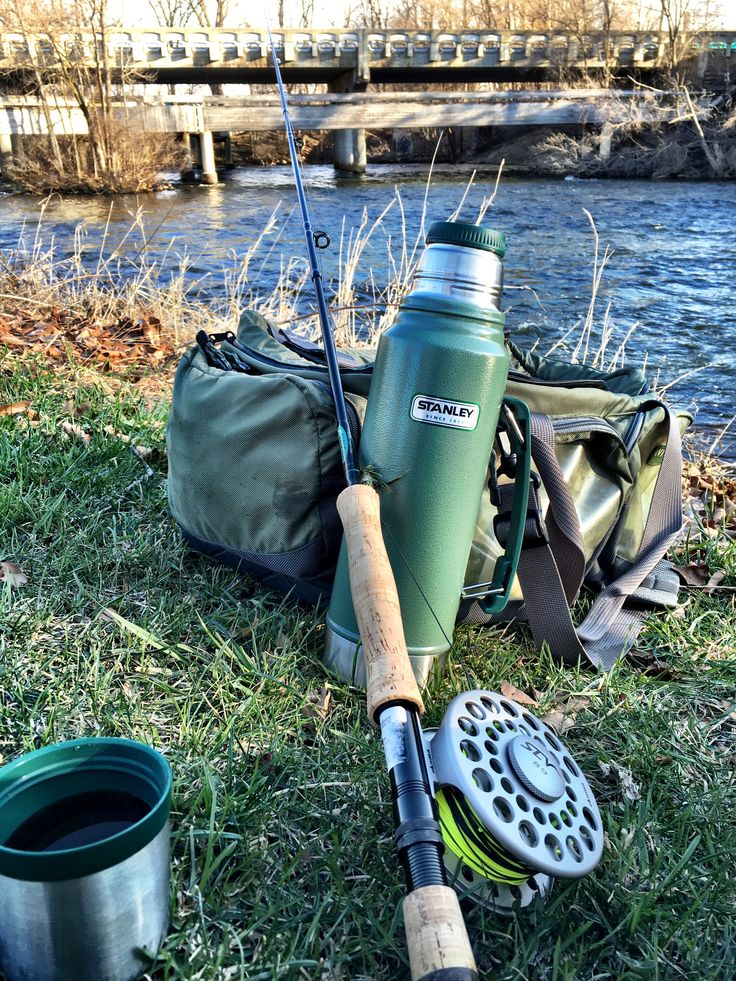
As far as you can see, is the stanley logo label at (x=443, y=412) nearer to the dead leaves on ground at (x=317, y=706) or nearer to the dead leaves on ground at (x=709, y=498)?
the dead leaves on ground at (x=317, y=706)

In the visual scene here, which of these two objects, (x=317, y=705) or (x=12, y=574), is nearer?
(x=317, y=705)

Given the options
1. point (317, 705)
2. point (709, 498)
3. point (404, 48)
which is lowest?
point (709, 498)

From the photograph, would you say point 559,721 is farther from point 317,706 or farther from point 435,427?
point 435,427

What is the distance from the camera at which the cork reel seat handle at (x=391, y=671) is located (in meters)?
0.99

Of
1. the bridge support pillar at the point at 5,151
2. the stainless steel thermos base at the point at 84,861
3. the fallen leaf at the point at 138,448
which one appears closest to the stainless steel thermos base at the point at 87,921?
the stainless steel thermos base at the point at 84,861

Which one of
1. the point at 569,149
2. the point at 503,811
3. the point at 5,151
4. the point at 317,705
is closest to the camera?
the point at 503,811

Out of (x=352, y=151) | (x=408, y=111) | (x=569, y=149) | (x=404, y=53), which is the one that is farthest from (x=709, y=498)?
(x=404, y=53)

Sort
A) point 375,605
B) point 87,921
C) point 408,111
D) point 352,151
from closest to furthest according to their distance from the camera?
1. point 87,921
2. point 375,605
3. point 408,111
4. point 352,151

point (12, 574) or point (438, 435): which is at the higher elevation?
point (438, 435)

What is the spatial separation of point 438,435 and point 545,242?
1026 centimetres

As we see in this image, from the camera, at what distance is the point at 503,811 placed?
1.37 meters

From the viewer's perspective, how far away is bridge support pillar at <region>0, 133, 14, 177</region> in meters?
18.1

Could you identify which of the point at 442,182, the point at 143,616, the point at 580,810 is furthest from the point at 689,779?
the point at 442,182

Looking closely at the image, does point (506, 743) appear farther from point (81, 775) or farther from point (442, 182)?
point (442, 182)
